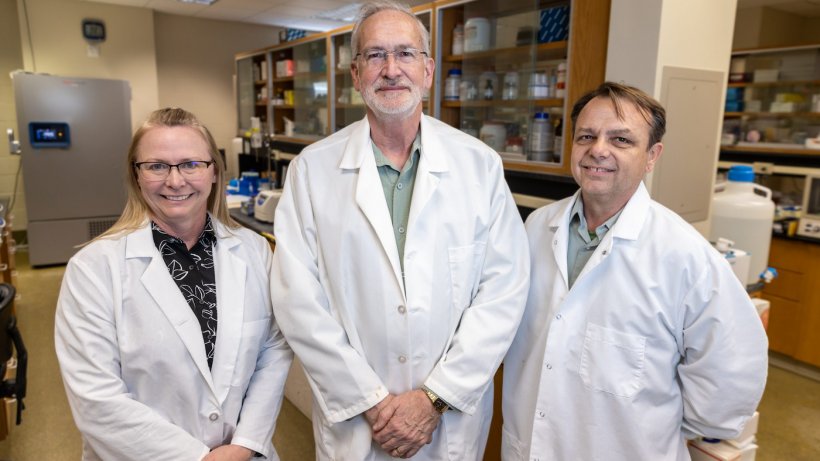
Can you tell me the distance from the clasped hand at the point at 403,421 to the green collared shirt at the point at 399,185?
0.36 meters

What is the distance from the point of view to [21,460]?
2223mm

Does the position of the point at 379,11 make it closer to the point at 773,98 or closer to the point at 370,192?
the point at 370,192

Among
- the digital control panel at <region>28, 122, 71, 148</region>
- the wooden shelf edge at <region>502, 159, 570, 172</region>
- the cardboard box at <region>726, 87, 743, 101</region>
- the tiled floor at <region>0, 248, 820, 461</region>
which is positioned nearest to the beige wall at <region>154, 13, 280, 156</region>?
the digital control panel at <region>28, 122, 71, 148</region>

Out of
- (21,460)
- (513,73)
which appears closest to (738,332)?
(513,73)

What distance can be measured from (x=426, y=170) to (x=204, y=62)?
19.7 ft

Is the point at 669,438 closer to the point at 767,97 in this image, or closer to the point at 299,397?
the point at 299,397

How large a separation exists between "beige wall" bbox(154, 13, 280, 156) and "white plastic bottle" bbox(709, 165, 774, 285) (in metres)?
5.57

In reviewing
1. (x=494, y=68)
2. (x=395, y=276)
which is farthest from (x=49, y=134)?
(x=395, y=276)

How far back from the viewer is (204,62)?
21.0ft

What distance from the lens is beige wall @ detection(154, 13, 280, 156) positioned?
6.16 metres

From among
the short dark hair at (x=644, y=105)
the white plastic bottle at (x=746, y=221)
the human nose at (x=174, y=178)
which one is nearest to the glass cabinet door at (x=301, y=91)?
the white plastic bottle at (x=746, y=221)

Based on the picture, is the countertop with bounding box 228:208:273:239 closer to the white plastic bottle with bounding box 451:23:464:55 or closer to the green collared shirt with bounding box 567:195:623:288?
the white plastic bottle with bounding box 451:23:464:55

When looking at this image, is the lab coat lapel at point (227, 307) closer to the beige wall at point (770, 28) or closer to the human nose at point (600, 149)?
the human nose at point (600, 149)

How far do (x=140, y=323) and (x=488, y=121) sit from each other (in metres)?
2.21
